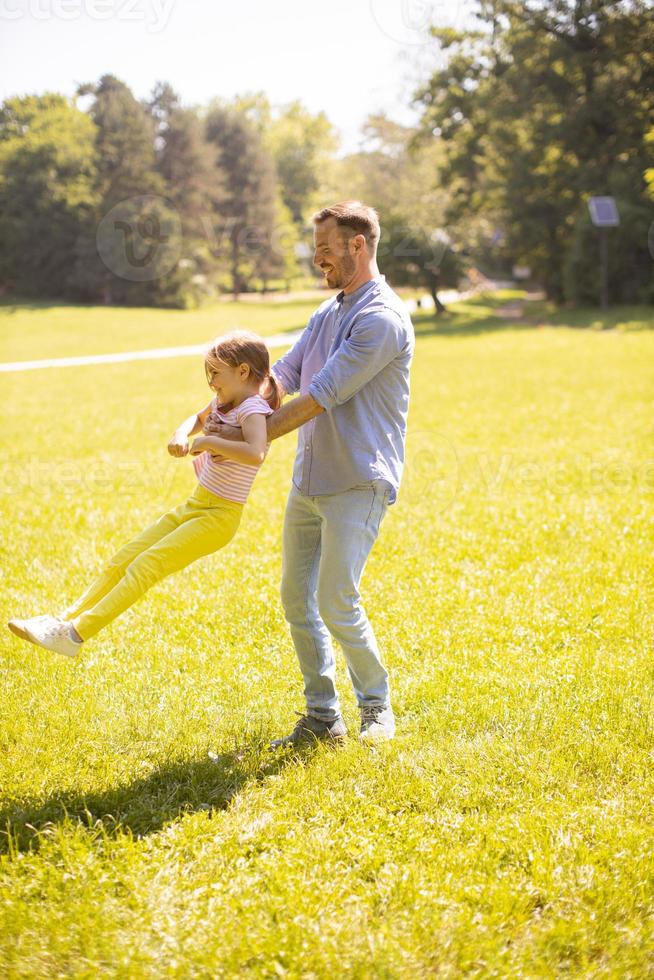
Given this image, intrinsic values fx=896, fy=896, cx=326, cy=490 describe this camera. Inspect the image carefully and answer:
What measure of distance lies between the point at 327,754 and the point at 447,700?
86cm

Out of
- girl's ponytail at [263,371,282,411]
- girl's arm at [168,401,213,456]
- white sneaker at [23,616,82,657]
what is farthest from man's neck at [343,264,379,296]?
white sneaker at [23,616,82,657]

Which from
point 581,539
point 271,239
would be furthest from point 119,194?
point 581,539

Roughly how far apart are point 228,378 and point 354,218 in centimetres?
81

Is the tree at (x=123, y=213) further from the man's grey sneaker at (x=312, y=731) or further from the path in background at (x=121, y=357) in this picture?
the man's grey sneaker at (x=312, y=731)

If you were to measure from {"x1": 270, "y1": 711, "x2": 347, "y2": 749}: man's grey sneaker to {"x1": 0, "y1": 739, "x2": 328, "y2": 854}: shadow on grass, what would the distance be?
6cm

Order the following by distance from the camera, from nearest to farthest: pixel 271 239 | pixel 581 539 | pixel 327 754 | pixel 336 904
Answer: pixel 336 904 < pixel 327 754 < pixel 581 539 < pixel 271 239

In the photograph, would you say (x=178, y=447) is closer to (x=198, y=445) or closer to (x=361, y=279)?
(x=198, y=445)

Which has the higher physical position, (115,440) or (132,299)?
(132,299)

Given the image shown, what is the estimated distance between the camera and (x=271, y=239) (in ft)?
178

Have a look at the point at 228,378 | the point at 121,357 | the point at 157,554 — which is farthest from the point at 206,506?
the point at 121,357

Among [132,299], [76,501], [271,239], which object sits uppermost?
[271,239]

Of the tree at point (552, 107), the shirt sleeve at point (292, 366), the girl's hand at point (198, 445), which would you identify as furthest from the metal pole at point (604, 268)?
the girl's hand at point (198, 445)

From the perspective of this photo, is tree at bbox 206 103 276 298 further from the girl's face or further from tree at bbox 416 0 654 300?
the girl's face

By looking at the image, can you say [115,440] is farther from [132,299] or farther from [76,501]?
[132,299]
